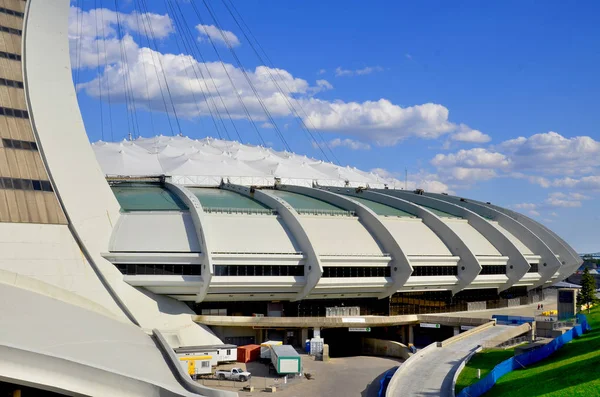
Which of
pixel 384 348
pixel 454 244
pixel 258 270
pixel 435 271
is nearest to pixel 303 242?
pixel 258 270

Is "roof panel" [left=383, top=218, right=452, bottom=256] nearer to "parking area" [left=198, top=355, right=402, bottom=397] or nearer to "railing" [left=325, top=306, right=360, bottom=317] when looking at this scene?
"railing" [left=325, top=306, right=360, bottom=317]

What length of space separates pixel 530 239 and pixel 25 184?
41191 mm

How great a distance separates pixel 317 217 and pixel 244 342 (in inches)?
403

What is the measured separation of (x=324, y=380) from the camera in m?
36.0

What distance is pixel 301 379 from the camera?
118 feet

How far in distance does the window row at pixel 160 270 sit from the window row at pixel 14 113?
33.2 feet

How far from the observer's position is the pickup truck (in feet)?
114

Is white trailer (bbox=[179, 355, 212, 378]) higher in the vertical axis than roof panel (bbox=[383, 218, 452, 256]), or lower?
lower

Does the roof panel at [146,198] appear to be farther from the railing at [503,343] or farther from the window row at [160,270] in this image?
the railing at [503,343]

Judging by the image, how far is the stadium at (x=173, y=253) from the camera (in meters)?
28.2

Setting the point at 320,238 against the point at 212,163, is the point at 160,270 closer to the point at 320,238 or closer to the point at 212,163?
the point at 320,238

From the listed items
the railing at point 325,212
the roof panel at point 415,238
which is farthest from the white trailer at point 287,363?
the roof panel at point 415,238

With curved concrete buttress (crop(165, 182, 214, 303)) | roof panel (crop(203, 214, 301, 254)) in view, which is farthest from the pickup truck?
roof panel (crop(203, 214, 301, 254))

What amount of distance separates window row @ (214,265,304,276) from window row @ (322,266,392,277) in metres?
2.06
